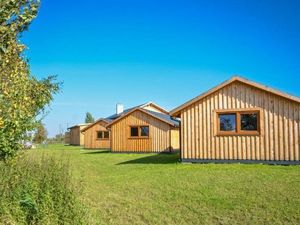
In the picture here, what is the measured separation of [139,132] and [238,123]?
46.4ft

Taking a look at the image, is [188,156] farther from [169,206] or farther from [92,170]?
[169,206]

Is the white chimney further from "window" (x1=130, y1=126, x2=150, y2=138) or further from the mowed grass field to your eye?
the mowed grass field

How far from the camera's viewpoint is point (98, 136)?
135 ft

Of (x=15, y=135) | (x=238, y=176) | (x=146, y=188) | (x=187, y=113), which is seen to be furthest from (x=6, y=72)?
(x=187, y=113)

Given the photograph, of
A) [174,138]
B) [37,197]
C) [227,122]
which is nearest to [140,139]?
[174,138]

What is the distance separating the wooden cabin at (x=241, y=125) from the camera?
50.5ft

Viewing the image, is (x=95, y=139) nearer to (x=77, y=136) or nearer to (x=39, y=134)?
(x=77, y=136)

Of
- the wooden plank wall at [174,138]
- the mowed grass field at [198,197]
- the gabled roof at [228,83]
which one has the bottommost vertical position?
the mowed grass field at [198,197]

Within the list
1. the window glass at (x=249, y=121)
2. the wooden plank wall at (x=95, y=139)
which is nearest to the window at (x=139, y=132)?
the wooden plank wall at (x=95, y=139)

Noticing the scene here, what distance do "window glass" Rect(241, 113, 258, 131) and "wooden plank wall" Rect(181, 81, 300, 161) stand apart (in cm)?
39

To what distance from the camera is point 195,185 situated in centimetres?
1138

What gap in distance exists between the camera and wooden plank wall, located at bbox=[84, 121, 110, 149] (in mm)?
40406

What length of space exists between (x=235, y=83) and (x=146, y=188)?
797 cm

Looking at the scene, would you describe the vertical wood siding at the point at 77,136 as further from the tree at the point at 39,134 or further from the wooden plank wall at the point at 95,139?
the tree at the point at 39,134
